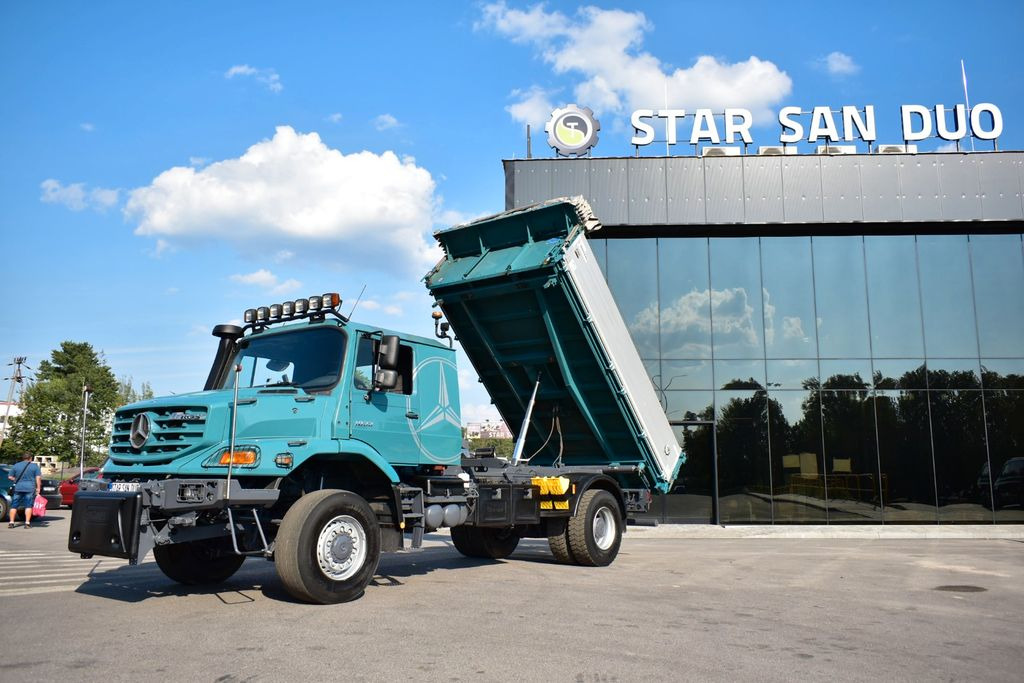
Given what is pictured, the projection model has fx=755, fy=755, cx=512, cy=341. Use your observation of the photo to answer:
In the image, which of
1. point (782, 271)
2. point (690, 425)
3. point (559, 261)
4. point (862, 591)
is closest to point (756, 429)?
point (690, 425)

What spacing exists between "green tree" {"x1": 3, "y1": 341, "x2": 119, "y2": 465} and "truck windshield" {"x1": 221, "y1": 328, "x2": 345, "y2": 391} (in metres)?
32.9

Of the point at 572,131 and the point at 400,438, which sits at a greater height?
the point at 572,131

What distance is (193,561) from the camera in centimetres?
845

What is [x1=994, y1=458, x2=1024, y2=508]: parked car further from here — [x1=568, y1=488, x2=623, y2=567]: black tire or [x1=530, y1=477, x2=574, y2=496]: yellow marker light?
[x1=530, y1=477, x2=574, y2=496]: yellow marker light

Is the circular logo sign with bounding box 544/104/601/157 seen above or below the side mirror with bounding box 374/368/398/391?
above

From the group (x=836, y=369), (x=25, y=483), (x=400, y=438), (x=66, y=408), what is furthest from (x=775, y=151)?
(x=66, y=408)

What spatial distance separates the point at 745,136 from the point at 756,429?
797 centimetres

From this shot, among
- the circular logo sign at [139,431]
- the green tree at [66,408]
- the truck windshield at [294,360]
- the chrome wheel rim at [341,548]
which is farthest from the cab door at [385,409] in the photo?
the green tree at [66,408]

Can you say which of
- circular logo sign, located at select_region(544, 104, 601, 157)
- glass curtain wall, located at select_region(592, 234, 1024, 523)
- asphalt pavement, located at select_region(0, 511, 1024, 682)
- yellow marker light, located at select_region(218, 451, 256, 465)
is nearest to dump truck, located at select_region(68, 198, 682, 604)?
yellow marker light, located at select_region(218, 451, 256, 465)

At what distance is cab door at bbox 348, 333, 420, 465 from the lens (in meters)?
8.04

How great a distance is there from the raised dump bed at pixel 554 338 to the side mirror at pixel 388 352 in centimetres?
250

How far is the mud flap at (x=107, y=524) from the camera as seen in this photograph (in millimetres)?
6422

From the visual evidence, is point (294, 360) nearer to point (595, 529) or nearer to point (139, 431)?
point (139, 431)

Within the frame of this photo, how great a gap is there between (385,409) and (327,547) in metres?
1.72
